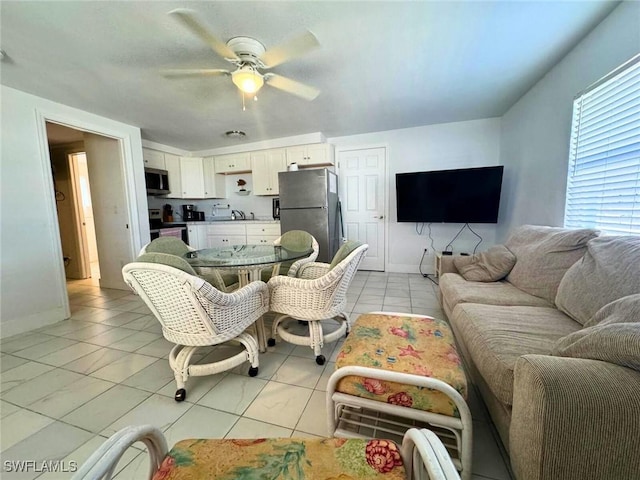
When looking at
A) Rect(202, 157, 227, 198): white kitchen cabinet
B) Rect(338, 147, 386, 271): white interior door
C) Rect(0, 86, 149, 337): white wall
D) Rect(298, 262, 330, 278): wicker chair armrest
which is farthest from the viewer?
Rect(202, 157, 227, 198): white kitchen cabinet

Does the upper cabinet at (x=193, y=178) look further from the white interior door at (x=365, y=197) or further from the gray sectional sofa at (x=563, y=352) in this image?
the gray sectional sofa at (x=563, y=352)

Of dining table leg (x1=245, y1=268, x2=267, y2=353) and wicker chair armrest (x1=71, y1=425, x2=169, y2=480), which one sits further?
dining table leg (x1=245, y1=268, x2=267, y2=353)

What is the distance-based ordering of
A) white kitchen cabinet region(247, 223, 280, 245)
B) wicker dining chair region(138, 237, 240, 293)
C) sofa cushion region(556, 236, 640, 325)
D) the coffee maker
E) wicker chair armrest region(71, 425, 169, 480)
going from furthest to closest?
the coffee maker, white kitchen cabinet region(247, 223, 280, 245), wicker dining chair region(138, 237, 240, 293), sofa cushion region(556, 236, 640, 325), wicker chair armrest region(71, 425, 169, 480)

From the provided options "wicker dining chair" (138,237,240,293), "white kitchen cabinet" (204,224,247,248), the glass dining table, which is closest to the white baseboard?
"wicker dining chair" (138,237,240,293)

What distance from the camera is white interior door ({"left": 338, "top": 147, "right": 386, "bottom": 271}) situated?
4180 millimetres

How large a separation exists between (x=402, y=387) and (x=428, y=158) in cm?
367

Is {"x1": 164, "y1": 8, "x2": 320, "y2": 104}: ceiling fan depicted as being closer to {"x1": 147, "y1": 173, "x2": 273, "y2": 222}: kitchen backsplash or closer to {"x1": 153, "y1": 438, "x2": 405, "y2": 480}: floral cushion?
{"x1": 153, "y1": 438, "x2": 405, "y2": 480}: floral cushion

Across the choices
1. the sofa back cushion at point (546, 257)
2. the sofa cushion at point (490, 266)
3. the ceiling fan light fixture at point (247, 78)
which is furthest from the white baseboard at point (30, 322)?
the sofa back cushion at point (546, 257)

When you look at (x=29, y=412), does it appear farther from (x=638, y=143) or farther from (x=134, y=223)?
(x=638, y=143)

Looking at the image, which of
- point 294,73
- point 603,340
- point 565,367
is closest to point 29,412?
point 565,367

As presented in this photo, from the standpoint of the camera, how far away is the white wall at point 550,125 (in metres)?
1.62

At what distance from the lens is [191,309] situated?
4.47 ft

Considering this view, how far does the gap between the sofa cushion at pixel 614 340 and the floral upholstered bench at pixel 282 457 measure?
0.59 m

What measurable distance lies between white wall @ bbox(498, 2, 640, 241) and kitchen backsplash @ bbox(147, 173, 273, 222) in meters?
3.86
